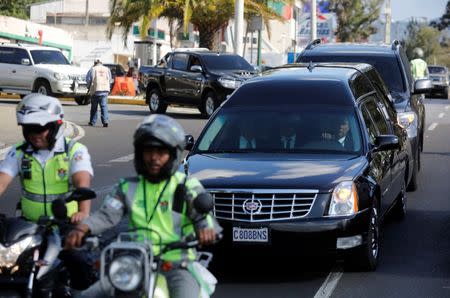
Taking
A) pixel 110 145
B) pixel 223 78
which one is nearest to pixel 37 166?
pixel 110 145

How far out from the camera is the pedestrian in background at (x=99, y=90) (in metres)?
26.7

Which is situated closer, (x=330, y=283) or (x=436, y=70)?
(x=330, y=283)

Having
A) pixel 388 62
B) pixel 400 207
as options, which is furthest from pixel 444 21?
pixel 400 207

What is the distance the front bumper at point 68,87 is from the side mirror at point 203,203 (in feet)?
97.4

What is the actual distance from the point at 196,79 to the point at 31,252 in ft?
80.6

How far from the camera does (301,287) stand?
8.95 metres

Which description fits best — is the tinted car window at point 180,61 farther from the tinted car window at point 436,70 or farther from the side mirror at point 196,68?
the tinted car window at point 436,70

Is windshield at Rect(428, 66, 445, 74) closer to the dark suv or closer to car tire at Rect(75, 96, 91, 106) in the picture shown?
car tire at Rect(75, 96, 91, 106)

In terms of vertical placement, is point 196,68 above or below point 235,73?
above

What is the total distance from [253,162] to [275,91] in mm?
1473

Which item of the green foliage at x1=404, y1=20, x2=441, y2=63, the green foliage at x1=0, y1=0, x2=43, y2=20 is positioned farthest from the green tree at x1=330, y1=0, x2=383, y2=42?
the green foliage at x1=0, y1=0, x2=43, y2=20

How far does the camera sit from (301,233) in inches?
351

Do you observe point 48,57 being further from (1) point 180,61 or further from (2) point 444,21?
(2) point 444,21

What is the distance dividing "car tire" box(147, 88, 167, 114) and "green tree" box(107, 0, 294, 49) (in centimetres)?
1032
